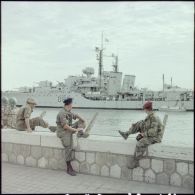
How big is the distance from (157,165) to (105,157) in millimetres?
954

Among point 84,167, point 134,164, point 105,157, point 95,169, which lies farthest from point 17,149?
point 134,164

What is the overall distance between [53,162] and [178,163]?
7.75ft

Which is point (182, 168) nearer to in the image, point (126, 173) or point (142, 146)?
point (142, 146)

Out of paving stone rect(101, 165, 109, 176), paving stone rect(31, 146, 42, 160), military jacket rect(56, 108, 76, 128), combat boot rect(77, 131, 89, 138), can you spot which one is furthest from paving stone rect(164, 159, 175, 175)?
paving stone rect(31, 146, 42, 160)

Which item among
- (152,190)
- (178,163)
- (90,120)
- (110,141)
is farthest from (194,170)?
(90,120)

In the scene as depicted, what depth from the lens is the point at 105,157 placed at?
252 inches

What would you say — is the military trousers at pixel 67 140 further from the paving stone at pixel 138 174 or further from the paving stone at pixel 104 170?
the paving stone at pixel 138 174

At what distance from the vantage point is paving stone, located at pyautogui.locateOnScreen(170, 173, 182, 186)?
5684 millimetres

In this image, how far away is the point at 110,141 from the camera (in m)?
6.31

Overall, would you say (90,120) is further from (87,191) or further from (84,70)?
(84,70)

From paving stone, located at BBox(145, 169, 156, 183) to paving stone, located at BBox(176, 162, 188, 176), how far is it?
414 millimetres

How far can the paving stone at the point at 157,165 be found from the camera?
5859 mm

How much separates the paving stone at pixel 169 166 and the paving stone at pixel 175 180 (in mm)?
67

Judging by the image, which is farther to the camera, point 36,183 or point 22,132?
point 22,132
